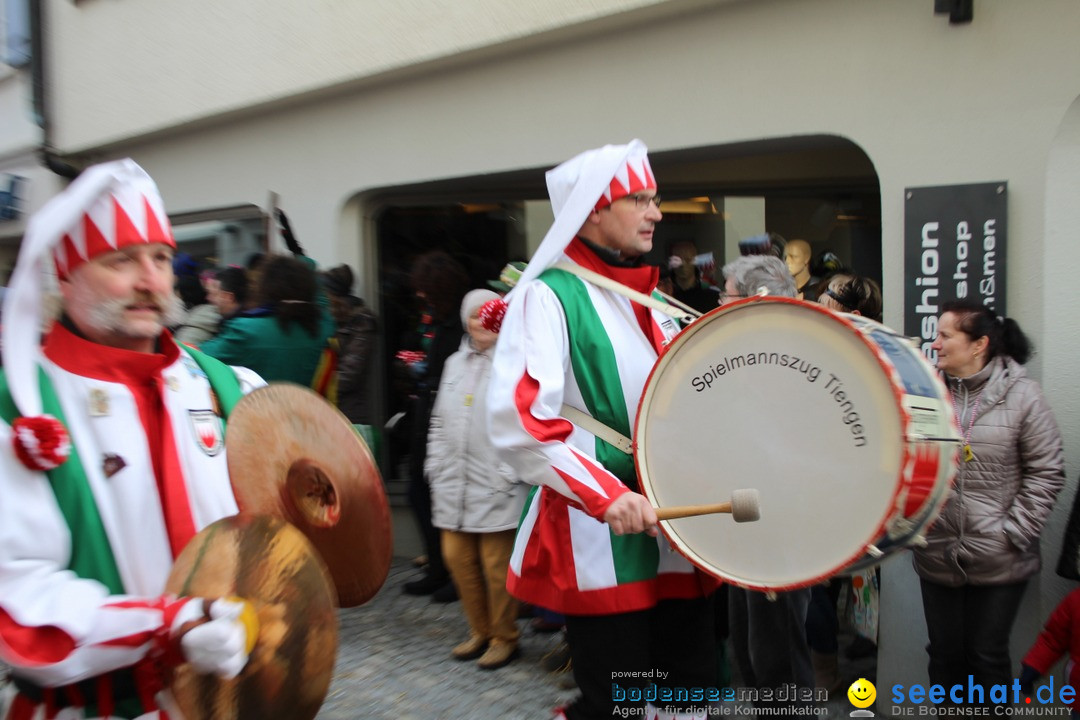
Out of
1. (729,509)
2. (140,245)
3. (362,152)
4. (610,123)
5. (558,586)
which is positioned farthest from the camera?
(362,152)

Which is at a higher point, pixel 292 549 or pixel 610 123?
pixel 610 123

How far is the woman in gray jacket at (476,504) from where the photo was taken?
15.4 feet

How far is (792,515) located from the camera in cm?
228

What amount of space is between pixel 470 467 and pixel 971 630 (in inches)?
92.4

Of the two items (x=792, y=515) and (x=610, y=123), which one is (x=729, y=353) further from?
(x=610, y=123)

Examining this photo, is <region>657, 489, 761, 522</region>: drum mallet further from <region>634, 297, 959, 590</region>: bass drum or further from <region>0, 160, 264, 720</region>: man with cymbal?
<region>0, 160, 264, 720</region>: man with cymbal

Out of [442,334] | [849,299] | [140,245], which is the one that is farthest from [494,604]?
[140,245]

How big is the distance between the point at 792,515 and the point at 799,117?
258cm

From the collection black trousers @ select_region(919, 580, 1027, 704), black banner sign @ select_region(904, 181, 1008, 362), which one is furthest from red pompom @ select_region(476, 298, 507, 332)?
black trousers @ select_region(919, 580, 1027, 704)

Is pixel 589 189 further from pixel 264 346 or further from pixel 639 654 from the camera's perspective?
pixel 264 346

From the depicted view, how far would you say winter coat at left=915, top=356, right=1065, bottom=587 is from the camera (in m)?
3.40

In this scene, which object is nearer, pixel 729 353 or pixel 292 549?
pixel 292 549

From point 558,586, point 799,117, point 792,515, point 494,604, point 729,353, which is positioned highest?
point 799,117

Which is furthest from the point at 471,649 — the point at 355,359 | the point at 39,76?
the point at 39,76
